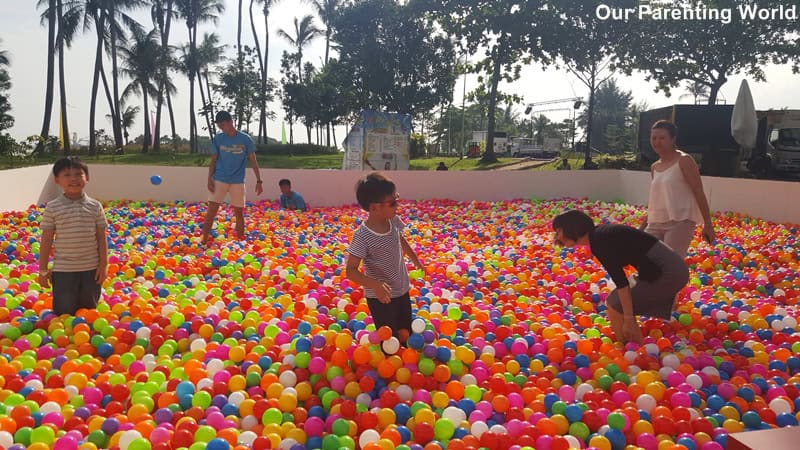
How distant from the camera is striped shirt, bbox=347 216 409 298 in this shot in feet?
9.98

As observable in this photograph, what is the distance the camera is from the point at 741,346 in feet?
12.0

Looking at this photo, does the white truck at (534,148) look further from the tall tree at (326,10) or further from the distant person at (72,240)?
the distant person at (72,240)

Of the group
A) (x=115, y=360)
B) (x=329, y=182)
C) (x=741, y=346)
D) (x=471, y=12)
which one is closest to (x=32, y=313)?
(x=115, y=360)

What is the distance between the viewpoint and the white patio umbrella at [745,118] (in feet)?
42.1

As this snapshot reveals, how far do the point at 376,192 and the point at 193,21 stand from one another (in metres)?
29.0

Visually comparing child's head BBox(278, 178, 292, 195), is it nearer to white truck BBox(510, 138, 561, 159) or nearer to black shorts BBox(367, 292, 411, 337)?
black shorts BBox(367, 292, 411, 337)

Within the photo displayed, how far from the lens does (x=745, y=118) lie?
1282 cm

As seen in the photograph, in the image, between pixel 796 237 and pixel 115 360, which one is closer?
pixel 115 360

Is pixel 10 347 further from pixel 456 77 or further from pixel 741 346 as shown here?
pixel 456 77

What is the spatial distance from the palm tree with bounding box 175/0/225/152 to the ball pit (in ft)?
83.0

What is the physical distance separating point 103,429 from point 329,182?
28.2 ft

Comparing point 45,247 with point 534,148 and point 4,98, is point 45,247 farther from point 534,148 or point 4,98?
point 534,148

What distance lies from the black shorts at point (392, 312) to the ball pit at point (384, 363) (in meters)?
0.11

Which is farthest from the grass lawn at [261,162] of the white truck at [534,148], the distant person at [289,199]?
the distant person at [289,199]
